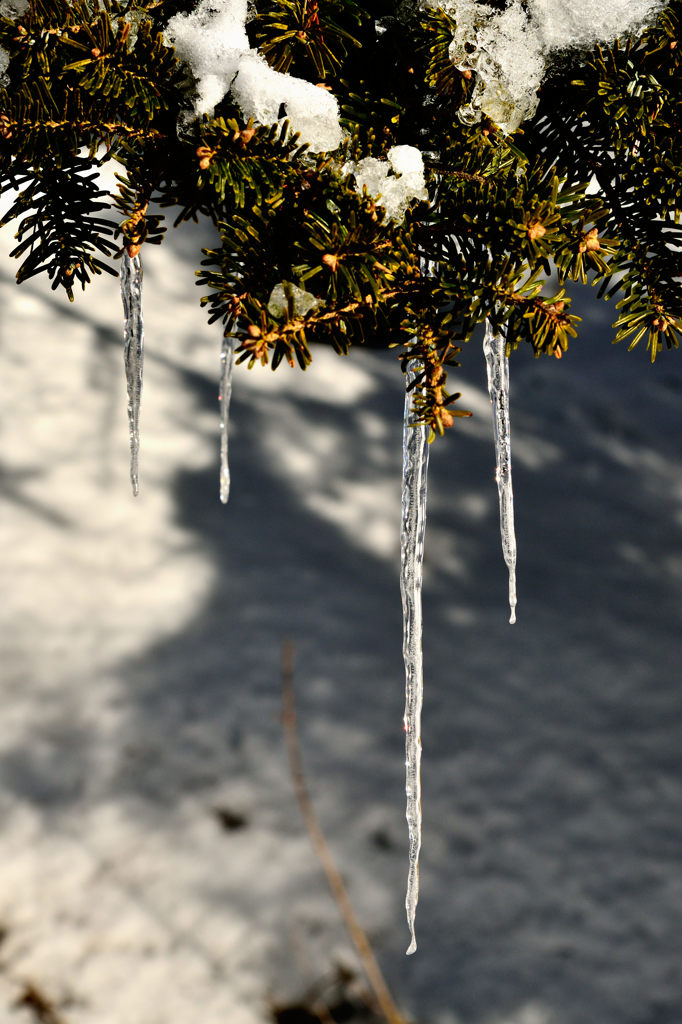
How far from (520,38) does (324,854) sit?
1.55 m

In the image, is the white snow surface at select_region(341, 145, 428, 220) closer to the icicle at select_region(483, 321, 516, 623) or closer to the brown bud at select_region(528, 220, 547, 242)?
the brown bud at select_region(528, 220, 547, 242)

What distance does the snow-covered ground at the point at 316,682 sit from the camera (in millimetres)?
1568

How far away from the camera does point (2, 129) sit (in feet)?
2.05

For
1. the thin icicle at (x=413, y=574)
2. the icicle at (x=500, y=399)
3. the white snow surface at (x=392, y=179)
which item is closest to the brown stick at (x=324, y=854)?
the thin icicle at (x=413, y=574)

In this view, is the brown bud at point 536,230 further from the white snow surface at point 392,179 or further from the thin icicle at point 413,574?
the thin icicle at point 413,574

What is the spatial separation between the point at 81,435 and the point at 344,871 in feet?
4.99

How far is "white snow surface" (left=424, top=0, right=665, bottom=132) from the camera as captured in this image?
0.65 meters

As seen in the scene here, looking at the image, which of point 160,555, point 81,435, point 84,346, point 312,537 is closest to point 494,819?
point 312,537

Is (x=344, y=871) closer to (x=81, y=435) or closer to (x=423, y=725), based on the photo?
(x=423, y=725)

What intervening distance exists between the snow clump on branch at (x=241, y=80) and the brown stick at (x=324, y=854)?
148 cm

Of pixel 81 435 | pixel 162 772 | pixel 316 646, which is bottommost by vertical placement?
pixel 162 772

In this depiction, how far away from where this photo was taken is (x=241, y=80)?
617 mm

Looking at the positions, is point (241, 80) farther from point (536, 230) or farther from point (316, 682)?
point (316, 682)

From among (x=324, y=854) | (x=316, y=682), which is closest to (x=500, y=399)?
(x=324, y=854)
